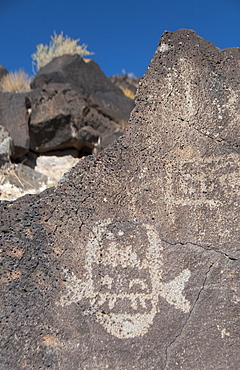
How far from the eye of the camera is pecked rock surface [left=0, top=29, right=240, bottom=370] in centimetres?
133

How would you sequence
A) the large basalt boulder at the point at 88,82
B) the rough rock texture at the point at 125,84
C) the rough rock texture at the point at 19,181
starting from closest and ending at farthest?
the rough rock texture at the point at 19,181
the large basalt boulder at the point at 88,82
the rough rock texture at the point at 125,84

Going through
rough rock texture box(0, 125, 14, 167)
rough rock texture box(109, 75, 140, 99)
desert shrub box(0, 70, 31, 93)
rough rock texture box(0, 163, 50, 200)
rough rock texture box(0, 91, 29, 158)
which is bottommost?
rough rock texture box(0, 163, 50, 200)

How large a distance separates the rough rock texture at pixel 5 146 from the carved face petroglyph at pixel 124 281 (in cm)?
293

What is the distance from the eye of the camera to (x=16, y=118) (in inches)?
183

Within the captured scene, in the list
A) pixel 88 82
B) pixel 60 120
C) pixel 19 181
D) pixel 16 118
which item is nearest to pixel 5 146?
pixel 19 181

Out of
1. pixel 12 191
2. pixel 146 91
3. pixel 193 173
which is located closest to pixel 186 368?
pixel 193 173

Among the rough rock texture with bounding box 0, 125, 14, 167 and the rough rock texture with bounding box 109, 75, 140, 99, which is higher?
the rough rock texture with bounding box 109, 75, 140, 99

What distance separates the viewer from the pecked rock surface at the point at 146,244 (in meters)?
1.33

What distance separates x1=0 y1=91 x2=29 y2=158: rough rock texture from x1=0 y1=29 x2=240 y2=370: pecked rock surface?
10.1ft

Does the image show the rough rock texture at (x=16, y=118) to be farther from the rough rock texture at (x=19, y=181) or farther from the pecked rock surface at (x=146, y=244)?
the pecked rock surface at (x=146, y=244)

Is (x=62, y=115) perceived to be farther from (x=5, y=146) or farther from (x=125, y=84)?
(x=125, y=84)

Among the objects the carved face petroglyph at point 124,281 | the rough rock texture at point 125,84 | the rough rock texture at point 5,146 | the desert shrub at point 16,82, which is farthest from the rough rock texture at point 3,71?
the carved face petroglyph at point 124,281

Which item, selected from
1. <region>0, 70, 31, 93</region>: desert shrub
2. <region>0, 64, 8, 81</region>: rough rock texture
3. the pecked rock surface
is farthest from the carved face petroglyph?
<region>0, 64, 8, 81</region>: rough rock texture

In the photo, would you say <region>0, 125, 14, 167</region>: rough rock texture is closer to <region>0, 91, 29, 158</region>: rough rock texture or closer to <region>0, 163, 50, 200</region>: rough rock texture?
<region>0, 163, 50, 200</region>: rough rock texture
